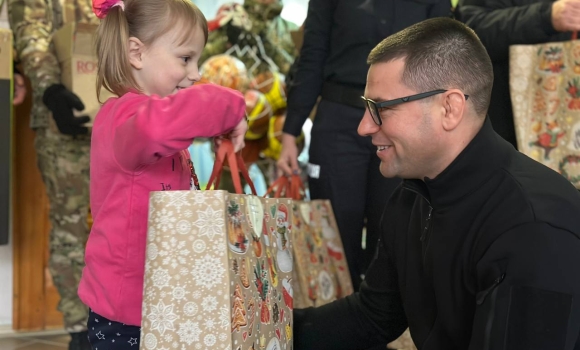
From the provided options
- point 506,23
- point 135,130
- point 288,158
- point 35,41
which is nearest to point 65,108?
point 35,41

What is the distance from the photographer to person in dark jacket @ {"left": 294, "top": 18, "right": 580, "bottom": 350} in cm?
128

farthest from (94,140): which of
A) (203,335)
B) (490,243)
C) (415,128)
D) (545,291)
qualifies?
(545,291)

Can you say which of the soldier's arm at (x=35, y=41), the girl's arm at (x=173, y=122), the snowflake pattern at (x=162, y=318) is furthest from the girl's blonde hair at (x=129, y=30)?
the soldier's arm at (x=35, y=41)

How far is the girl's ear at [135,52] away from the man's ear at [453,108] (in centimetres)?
66

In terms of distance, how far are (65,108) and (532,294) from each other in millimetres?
2001

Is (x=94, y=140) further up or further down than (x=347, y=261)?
further up

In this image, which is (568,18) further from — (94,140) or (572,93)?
(94,140)

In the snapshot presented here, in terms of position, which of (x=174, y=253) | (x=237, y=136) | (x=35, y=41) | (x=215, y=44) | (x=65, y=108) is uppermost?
(x=215, y=44)

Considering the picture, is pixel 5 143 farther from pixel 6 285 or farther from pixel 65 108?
pixel 6 285

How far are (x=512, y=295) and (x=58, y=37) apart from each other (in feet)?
7.28

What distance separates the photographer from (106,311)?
1459 mm

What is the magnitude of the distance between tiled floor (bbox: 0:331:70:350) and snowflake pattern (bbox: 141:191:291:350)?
2.26 meters

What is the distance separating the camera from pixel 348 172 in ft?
8.10

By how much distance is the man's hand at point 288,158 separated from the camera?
2.58 m
